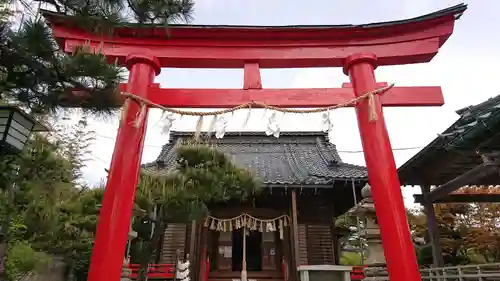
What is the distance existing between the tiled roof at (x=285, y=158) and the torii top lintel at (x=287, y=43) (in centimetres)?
527

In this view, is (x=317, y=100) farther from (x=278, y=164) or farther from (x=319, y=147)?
(x=319, y=147)

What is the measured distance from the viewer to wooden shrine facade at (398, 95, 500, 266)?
4.44m

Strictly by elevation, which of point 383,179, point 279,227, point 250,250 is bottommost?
point 250,250

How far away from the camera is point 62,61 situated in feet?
11.1

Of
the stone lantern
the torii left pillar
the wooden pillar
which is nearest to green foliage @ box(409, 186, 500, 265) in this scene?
the wooden pillar

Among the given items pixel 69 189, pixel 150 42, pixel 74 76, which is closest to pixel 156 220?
pixel 69 189

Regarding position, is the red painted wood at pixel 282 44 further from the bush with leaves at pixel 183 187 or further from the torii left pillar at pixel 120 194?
the bush with leaves at pixel 183 187

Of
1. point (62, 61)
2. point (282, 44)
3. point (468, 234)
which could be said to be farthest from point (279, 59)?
point (468, 234)

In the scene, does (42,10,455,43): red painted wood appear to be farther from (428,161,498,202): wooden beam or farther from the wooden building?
the wooden building

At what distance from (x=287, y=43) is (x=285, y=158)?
9383 millimetres

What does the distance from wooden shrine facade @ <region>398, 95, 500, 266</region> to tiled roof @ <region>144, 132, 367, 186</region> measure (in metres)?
2.03

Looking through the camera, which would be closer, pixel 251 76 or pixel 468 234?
pixel 251 76

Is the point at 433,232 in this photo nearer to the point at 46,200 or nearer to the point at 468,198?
the point at 468,198

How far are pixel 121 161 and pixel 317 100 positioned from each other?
2647 mm
